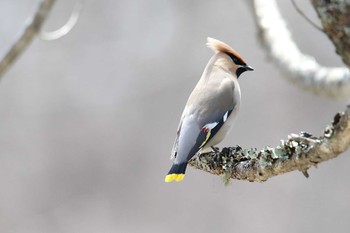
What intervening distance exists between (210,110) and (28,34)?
1626mm

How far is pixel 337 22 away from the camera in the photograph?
1.82 metres

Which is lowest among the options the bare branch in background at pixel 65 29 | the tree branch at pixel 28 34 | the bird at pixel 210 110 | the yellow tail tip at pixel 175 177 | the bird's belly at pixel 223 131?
the bird's belly at pixel 223 131

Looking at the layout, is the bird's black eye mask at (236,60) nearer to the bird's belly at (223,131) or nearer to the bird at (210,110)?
the bird at (210,110)

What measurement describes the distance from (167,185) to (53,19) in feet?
14.7

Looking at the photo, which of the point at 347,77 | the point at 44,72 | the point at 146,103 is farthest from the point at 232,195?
the point at 347,77

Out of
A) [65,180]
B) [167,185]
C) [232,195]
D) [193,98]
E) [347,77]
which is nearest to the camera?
[347,77]

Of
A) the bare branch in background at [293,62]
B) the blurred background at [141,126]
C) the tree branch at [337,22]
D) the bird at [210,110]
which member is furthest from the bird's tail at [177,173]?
the blurred background at [141,126]

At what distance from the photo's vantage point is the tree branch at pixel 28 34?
2673 mm

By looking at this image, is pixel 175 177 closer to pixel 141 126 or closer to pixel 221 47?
pixel 221 47

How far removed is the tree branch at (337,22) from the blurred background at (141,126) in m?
4.76

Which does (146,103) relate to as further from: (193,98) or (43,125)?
(193,98)

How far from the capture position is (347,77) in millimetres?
2324

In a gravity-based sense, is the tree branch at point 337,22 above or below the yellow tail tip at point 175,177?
above

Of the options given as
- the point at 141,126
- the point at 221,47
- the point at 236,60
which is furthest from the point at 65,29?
the point at 141,126
